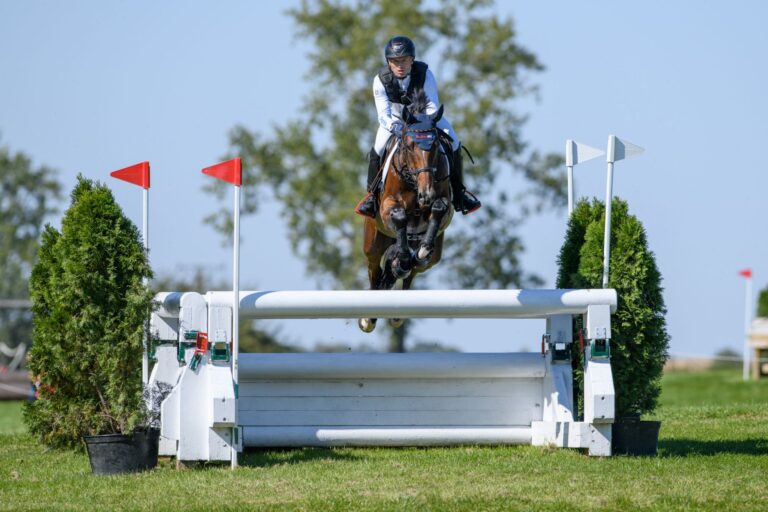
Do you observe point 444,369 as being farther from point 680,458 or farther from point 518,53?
point 518,53

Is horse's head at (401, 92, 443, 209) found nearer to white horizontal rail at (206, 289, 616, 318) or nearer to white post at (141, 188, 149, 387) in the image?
white horizontal rail at (206, 289, 616, 318)

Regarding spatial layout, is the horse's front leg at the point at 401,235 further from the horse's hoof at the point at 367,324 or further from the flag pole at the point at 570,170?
the horse's hoof at the point at 367,324

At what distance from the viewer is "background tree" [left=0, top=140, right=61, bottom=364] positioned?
39.3m

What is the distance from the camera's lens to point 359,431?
8.09m

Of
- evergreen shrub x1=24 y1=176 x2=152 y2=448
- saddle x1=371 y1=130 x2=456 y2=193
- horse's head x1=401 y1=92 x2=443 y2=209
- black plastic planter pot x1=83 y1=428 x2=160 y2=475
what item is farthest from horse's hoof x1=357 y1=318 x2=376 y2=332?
black plastic planter pot x1=83 y1=428 x2=160 y2=475

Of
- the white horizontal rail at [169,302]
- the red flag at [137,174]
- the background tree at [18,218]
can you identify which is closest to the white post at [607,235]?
the white horizontal rail at [169,302]

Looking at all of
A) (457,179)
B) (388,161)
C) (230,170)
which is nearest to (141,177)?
(230,170)

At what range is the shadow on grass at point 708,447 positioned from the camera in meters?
Answer: 8.11

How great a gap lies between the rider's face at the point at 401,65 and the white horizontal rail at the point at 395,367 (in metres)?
2.06

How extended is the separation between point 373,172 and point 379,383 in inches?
70.2

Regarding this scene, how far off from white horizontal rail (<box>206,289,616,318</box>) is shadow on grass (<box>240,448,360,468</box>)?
3.02 feet

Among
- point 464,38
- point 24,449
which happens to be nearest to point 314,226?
point 464,38

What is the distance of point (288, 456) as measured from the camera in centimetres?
791

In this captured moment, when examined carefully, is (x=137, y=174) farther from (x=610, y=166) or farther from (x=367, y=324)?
(x=610, y=166)
